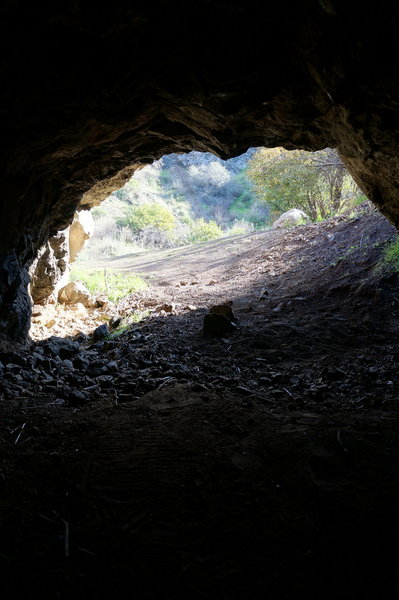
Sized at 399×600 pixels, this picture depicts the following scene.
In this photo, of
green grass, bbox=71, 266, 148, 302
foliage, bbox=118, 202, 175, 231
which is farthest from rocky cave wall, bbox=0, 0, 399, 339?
foliage, bbox=118, 202, 175, 231

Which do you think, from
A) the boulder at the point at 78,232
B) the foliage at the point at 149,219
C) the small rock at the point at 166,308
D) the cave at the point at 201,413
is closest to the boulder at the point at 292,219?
the boulder at the point at 78,232

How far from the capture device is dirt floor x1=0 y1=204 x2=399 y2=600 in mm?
1430

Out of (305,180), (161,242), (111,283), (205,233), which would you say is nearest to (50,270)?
(111,283)

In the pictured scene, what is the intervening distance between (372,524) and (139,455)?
1.26m

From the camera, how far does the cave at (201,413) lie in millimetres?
1485

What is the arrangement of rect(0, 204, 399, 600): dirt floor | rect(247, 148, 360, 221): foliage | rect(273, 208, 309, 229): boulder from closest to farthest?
rect(0, 204, 399, 600): dirt floor → rect(247, 148, 360, 221): foliage → rect(273, 208, 309, 229): boulder

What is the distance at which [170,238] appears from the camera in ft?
85.8

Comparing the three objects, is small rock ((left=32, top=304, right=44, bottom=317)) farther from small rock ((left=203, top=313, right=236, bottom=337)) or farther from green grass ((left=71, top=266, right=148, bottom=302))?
small rock ((left=203, top=313, right=236, bottom=337))

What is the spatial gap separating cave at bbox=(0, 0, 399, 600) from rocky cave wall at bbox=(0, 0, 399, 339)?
0.04ft

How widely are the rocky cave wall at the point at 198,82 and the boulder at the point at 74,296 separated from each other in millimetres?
4143

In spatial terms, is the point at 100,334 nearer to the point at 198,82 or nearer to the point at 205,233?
the point at 198,82

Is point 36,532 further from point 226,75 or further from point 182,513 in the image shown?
point 226,75

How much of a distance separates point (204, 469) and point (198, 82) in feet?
8.98

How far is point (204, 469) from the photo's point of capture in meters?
2.04
